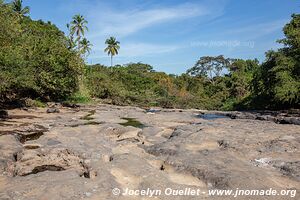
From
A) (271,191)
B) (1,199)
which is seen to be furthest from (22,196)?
(271,191)

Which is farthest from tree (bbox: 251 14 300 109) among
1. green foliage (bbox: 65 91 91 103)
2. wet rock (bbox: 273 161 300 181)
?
green foliage (bbox: 65 91 91 103)

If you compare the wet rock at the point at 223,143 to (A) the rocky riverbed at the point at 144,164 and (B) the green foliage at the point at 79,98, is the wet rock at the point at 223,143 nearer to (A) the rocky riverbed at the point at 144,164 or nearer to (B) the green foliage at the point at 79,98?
(A) the rocky riverbed at the point at 144,164

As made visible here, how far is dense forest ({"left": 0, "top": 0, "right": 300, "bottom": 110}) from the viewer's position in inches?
943

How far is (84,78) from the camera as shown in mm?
48219

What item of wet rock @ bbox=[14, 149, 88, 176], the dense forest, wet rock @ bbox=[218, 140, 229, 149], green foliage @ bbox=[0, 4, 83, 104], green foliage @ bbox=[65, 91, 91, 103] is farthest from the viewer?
green foliage @ bbox=[65, 91, 91, 103]

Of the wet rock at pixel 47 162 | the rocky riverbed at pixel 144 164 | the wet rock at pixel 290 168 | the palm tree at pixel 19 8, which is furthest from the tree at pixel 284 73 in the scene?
the palm tree at pixel 19 8

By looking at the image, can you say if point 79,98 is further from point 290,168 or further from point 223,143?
point 290,168

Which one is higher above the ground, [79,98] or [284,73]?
[284,73]

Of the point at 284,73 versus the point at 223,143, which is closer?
the point at 223,143

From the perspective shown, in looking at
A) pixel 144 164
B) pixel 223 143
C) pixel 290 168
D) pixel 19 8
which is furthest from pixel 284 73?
pixel 19 8

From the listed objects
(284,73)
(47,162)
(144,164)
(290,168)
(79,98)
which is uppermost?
(284,73)

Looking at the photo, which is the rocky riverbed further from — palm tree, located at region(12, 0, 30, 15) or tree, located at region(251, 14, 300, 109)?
palm tree, located at region(12, 0, 30, 15)

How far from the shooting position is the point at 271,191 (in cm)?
808

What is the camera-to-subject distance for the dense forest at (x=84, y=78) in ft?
78.6
